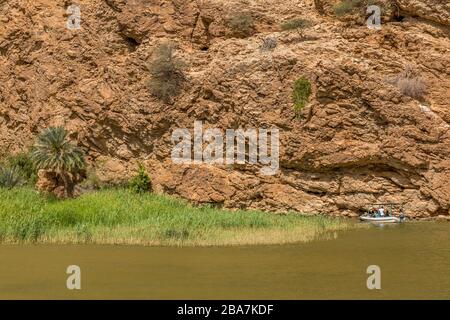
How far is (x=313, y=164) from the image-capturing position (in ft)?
90.1

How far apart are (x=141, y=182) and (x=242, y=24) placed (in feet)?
32.3

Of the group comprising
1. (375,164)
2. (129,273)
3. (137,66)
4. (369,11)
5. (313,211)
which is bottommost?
(129,273)

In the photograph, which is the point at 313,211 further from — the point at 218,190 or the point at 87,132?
the point at 87,132

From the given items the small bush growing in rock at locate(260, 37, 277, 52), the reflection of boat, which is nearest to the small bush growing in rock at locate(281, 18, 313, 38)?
the small bush growing in rock at locate(260, 37, 277, 52)

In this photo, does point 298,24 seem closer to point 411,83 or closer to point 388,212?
point 411,83

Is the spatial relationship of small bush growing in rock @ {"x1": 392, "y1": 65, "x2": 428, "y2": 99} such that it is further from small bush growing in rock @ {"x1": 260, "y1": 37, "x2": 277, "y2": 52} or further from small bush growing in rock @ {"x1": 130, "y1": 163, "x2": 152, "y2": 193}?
small bush growing in rock @ {"x1": 130, "y1": 163, "x2": 152, "y2": 193}

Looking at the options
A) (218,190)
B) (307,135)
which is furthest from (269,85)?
(218,190)

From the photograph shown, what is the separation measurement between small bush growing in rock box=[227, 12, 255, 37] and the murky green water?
616 inches

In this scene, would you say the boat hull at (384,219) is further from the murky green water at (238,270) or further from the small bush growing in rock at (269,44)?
the small bush growing in rock at (269,44)

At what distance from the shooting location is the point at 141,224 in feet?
70.8

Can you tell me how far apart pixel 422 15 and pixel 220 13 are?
10.3m

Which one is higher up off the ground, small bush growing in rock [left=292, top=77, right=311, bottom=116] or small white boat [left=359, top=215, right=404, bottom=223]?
small bush growing in rock [left=292, top=77, right=311, bottom=116]

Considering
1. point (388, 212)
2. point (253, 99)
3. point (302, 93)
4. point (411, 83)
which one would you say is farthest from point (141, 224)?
point (411, 83)

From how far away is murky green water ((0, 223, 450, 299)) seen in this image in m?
10.9
